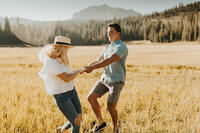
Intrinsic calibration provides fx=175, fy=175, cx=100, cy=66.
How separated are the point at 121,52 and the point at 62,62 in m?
1.20

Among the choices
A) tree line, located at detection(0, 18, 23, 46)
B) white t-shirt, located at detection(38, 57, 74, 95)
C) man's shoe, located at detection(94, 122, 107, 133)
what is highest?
tree line, located at detection(0, 18, 23, 46)

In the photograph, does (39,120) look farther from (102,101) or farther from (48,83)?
(102,101)

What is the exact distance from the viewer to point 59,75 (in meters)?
2.79

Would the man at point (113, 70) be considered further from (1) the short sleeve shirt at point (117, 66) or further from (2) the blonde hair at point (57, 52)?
(2) the blonde hair at point (57, 52)

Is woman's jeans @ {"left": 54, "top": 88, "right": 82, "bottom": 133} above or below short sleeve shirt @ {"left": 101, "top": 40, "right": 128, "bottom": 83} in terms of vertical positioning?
below

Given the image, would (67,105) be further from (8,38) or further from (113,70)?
(8,38)

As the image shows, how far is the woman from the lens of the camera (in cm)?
278

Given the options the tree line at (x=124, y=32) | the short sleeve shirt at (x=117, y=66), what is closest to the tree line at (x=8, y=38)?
the tree line at (x=124, y=32)

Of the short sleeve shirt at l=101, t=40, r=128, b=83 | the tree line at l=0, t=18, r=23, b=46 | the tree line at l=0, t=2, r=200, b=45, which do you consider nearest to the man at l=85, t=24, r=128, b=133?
the short sleeve shirt at l=101, t=40, r=128, b=83

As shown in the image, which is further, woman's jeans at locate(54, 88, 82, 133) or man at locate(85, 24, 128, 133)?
man at locate(85, 24, 128, 133)

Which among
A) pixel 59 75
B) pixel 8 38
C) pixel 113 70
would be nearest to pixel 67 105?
pixel 59 75

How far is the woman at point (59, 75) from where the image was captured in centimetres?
278

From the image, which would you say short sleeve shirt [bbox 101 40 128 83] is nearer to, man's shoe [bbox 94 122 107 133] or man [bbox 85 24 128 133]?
man [bbox 85 24 128 133]

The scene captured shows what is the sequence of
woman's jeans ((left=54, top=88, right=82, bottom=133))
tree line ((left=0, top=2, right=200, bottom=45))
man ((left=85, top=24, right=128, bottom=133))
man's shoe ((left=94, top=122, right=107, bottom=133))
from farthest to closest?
tree line ((left=0, top=2, right=200, bottom=45)) < man's shoe ((left=94, top=122, right=107, bottom=133)) < man ((left=85, top=24, right=128, bottom=133)) < woman's jeans ((left=54, top=88, right=82, bottom=133))
